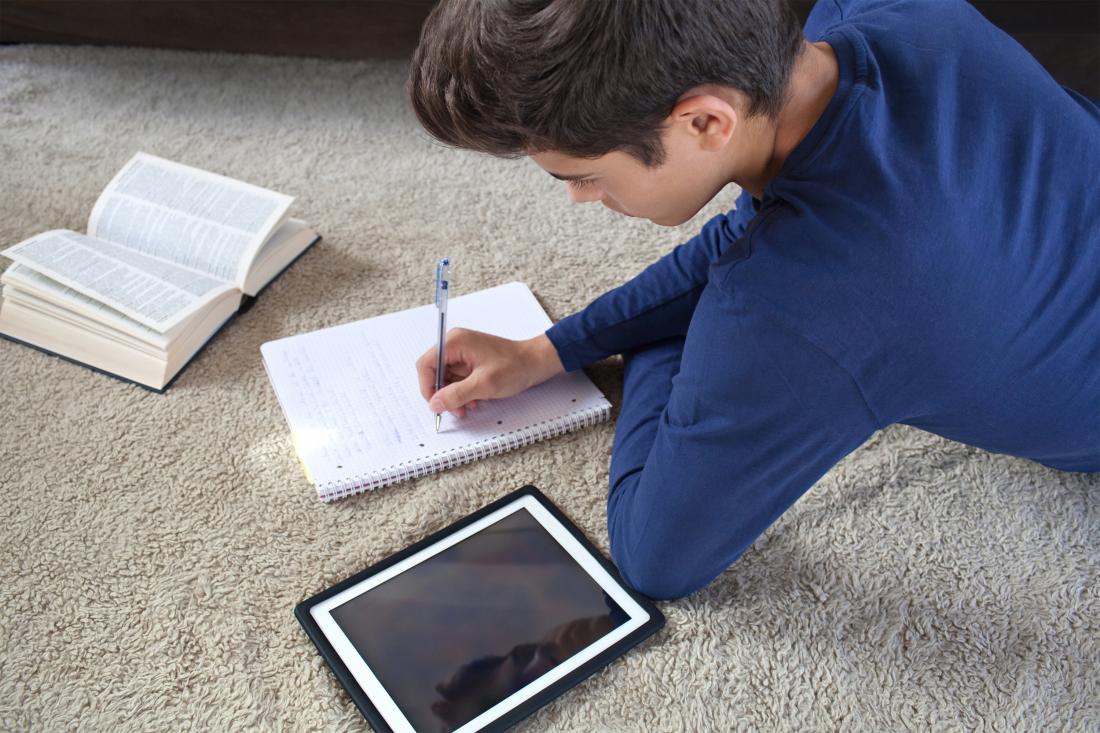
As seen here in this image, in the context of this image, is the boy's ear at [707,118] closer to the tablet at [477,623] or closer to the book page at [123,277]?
the tablet at [477,623]

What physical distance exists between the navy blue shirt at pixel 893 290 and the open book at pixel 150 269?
0.60m

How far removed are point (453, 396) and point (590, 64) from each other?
446 mm

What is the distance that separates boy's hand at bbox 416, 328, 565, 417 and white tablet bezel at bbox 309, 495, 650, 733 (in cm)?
12

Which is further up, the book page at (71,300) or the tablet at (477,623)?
the book page at (71,300)

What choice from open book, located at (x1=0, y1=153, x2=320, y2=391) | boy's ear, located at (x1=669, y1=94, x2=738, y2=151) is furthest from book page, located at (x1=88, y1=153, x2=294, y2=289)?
boy's ear, located at (x1=669, y1=94, x2=738, y2=151)

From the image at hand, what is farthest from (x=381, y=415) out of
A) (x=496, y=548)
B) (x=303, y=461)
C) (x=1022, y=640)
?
(x=1022, y=640)

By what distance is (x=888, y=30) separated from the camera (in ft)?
2.35

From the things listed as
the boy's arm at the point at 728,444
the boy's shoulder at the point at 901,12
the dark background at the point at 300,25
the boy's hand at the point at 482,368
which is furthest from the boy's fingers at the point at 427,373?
the dark background at the point at 300,25

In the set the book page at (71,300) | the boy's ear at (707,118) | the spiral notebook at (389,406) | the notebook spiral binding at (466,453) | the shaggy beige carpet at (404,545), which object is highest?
the boy's ear at (707,118)

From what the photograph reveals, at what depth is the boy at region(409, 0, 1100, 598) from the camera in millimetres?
602

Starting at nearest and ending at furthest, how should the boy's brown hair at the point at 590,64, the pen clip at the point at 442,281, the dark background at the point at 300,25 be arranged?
the boy's brown hair at the point at 590,64, the pen clip at the point at 442,281, the dark background at the point at 300,25

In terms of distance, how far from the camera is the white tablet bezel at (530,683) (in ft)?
2.47

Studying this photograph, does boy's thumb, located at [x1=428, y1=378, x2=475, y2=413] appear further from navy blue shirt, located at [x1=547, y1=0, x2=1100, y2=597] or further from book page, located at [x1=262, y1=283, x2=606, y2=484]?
navy blue shirt, located at [x1=547, y1=0, x2=1100, y2=597]

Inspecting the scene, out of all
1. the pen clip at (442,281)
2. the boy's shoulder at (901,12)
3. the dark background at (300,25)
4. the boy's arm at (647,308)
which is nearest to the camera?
the boy's shoulder at (901,12)
